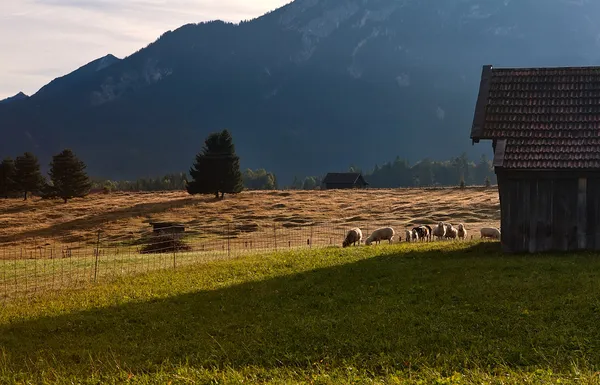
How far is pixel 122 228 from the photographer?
5969cm

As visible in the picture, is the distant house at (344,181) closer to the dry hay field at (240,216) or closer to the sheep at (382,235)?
the dry hay field at (240,216)

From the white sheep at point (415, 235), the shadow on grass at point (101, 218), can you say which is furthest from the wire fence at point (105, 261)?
the white sheep at point (415, 235)

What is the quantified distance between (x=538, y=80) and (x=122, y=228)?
4488 cm

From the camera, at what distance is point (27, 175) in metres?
96.1

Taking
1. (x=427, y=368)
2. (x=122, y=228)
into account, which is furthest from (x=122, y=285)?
(x=122, y=228)

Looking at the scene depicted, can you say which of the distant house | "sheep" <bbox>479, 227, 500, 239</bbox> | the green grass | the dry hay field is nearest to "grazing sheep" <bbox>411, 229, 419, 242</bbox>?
"sheep" <bbox>479, 227, 500, 239</bbox>

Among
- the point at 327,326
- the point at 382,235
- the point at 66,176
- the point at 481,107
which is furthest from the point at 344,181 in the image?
the point at 327,326

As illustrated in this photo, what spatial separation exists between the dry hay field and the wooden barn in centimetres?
2175

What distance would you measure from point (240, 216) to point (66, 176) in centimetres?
3603

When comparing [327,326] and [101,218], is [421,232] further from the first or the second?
[101,218]

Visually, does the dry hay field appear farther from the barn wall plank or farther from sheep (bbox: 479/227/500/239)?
the barn wall plank

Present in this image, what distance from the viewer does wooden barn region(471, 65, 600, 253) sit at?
22.5m

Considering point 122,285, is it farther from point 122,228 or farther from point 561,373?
point 122,228

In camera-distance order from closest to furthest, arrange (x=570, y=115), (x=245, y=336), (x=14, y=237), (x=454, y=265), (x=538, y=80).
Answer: (x=245, y=336)
(x=454, y=265)
(x=570, y=115)
(x=538, y=80)
(x=14, y=237)
